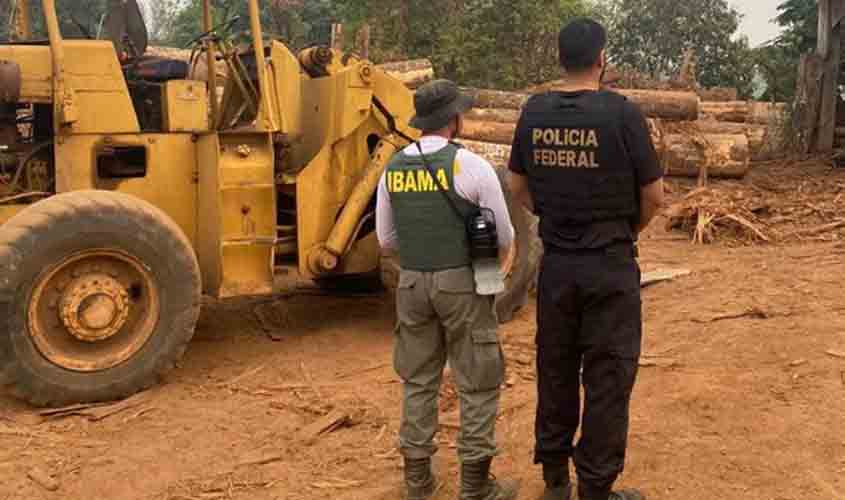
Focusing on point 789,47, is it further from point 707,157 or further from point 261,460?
point 261,460

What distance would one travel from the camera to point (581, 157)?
3691 mm

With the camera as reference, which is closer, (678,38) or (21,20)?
(21,20)

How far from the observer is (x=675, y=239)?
10.4 m

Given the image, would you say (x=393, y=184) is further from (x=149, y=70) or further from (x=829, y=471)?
(x=149, y=70)

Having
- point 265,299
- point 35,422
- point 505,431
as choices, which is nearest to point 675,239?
point 265,299

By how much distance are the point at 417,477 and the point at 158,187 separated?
3.15 m

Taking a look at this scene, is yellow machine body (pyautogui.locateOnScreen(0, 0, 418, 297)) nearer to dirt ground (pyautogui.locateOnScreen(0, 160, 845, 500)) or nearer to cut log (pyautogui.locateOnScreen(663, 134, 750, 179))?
dirt ground (pyautogui.locateOnScreen(0, 160, 845, 500))

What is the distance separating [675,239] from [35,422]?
723cm

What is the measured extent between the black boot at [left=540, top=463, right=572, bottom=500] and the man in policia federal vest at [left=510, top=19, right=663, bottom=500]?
0.16 metres

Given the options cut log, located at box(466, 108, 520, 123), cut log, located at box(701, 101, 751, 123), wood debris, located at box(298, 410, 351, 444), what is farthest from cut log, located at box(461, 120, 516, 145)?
wood debris, located at box(298, 410, 351, 444)

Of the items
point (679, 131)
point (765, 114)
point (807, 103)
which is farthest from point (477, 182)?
point (765, 114)

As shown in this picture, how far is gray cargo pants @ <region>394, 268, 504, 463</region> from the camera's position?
404 centimetres

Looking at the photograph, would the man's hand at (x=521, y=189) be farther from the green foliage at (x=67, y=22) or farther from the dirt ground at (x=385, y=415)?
the green foliage at (x=67, y=22)

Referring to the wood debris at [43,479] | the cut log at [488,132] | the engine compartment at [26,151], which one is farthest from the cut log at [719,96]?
the wood debris at [43,479]
